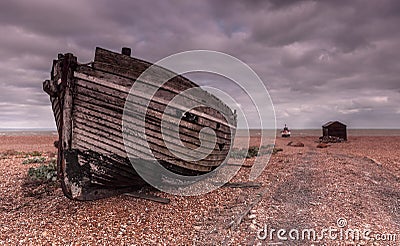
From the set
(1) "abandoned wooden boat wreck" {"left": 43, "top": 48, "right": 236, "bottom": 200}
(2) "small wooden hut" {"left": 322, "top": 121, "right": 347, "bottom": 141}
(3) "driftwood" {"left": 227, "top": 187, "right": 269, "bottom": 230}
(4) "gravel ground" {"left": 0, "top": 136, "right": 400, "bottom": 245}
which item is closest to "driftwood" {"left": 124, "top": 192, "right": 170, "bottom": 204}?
(4) "gravel ground" {"left": 0, "top": 136, "right": 400, "bottom": 245}

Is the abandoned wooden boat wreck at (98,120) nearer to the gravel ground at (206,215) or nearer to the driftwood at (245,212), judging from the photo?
the gravel ground at (206,215)

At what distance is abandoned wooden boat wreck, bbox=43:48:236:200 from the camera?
6.23 metres

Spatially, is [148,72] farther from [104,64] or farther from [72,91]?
[72,91]

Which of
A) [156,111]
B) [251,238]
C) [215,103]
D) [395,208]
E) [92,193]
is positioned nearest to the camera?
[251,238]

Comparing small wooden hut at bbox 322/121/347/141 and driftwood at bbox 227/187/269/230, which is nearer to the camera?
driftwood at bbox 227/187/269/230

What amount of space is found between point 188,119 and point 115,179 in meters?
2.22

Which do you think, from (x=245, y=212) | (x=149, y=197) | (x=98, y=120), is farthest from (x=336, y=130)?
(x=98, y=120)

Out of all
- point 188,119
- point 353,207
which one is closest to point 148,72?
point 188,119

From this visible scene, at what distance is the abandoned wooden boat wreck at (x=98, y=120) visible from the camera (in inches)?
245

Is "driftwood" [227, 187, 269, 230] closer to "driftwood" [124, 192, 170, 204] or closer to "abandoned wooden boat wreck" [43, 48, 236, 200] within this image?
"driftwood" [124, 192, 170, 204]

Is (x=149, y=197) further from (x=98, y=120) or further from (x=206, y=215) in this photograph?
(x=98, y=120)

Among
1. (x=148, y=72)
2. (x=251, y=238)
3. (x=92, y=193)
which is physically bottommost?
(x=251, y=238)

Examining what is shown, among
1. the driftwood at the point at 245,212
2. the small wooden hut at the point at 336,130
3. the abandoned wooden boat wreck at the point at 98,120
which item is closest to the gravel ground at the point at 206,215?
the driftwood at the point at 245,212

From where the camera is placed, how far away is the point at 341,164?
13.4m
